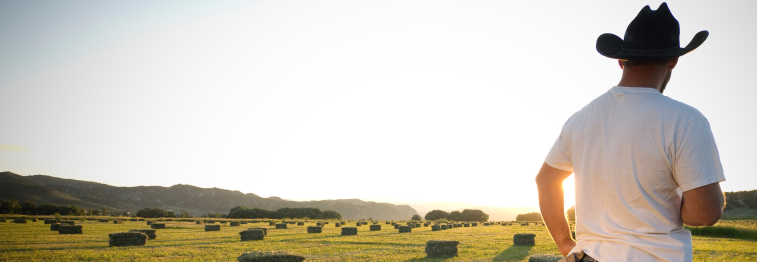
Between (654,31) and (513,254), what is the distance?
59.9ft

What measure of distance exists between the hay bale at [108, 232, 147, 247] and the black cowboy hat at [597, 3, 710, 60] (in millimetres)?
23203

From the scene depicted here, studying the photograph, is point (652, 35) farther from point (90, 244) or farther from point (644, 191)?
point (90, 244)

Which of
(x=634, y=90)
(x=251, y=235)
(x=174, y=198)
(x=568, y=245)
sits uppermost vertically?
(x=634, y=90)

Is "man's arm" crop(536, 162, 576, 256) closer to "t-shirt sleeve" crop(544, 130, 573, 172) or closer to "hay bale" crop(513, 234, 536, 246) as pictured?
"t-shirt sleeve" crop(544, 130, 573, 172)

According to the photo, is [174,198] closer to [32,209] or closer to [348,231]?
[32,209]

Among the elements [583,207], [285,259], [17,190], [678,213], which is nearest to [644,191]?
[678,213]

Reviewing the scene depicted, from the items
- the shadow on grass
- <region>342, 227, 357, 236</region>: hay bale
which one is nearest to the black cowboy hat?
the shadow on grass

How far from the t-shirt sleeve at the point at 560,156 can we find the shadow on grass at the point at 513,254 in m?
15.6

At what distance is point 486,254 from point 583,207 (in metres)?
17.4

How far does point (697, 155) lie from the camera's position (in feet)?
6.18

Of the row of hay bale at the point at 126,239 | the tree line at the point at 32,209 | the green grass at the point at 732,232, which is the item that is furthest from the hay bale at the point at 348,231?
the tree line at the point at 32,209

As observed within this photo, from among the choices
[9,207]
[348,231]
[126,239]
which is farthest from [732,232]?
[9,207]

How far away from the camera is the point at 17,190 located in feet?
361

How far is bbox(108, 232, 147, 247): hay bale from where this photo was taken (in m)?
20.0
